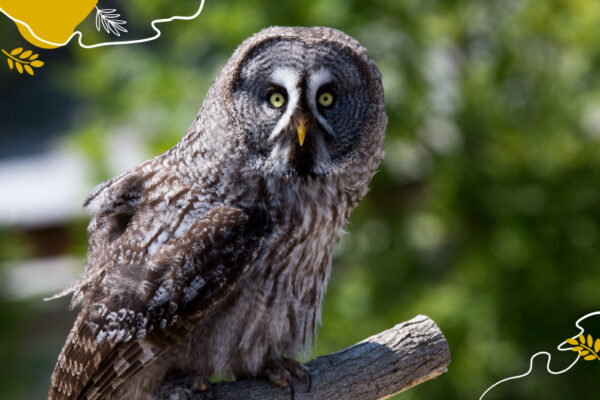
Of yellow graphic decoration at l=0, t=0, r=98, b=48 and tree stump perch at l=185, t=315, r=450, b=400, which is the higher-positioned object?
yellow graphic decoration at l=0, t=0, r=98, b=48

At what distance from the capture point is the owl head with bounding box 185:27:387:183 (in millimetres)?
1877

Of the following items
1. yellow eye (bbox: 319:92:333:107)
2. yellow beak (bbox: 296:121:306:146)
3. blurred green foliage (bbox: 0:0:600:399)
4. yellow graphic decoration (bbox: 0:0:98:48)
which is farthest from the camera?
blurred green foliage (bbox: 0:0:600:399)

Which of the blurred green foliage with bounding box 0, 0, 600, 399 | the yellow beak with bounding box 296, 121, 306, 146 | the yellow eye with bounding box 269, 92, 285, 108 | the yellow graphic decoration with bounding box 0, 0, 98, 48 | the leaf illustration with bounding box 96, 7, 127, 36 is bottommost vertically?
the yellow beak with bounding box 296, 121, 306, 146

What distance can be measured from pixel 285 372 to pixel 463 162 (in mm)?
2516

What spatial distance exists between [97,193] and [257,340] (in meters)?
0.59

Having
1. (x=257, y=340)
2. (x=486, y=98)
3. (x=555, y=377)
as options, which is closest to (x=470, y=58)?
(x=486, y=98)

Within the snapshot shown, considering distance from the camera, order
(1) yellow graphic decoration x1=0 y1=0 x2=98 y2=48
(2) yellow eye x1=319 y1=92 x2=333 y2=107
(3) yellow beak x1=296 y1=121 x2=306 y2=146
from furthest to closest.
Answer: (1) yellow graphic decoration x1=0 y1=0 x2=98 y2=48, (2) yellow eye x1=319 y1=92 x2=333 y2=107, (3) yellow beak x1=296 y1=121 x2=306 y2=146

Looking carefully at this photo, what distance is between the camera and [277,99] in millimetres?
1904

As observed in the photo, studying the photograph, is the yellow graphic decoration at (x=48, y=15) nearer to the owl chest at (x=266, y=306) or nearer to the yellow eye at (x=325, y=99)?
the yellow eye at (x=325, y=99)

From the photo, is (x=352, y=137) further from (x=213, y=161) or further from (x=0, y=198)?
(x=0, y=198)

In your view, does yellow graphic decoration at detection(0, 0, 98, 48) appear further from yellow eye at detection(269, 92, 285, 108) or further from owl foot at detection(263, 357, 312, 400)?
owl foot at detection(263, 357, 312, 400)

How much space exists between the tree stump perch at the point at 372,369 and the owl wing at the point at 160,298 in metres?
0.21

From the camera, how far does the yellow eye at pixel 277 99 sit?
6.22 feet

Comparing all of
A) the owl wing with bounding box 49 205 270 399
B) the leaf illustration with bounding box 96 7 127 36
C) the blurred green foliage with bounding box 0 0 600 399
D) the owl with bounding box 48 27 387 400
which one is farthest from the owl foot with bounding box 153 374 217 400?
the blurred green foliage with bounding box 0 0 600 399
